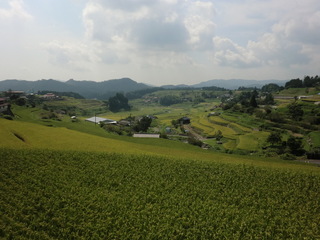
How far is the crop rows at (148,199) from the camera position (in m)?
11.2

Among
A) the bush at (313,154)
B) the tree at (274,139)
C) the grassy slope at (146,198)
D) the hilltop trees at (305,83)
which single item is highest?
the hilltop trees at (305,83)

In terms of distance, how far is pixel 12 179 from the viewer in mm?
14477

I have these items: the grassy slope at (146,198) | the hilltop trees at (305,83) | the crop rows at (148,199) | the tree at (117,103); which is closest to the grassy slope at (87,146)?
the grassy slope at (146,198)

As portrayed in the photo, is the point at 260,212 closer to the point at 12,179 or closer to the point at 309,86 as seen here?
the point at 12,179

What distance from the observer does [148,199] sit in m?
13.8

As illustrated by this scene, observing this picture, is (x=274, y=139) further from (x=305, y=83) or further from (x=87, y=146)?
(x=305, y=83)

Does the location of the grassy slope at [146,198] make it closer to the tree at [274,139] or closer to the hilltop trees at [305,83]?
the tree at [274,139]

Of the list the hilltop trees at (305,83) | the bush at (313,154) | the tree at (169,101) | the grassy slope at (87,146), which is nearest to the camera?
the grassy slope at (87,146)

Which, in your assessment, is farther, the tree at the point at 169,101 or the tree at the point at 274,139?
the tree at the point at 169,101

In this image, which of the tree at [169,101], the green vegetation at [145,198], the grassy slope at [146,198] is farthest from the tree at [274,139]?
the tree at [169,101]

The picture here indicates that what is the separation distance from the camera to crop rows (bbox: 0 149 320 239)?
36.7ft

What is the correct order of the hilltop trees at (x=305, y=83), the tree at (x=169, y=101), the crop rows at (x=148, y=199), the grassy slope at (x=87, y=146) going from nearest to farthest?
the crop rows at (x=148, y=199) → the grassy slope at (x=87, y=146) → the hilltop trees at (x=305, y=83) → the tree at (x=169, y=101)

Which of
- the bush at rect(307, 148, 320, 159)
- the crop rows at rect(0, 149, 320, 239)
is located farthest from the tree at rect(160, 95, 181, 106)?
the crop rows at rect(0, 149, 320, 239)

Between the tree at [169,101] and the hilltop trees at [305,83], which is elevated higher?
the hilltop trees at [305,83]
